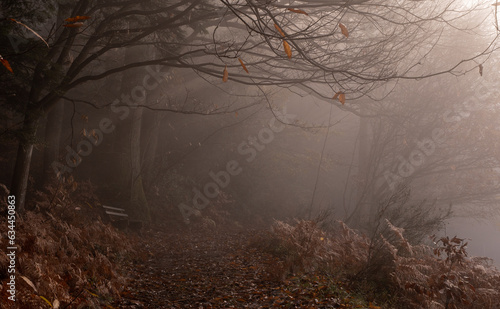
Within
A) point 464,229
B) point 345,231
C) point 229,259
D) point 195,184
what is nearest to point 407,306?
point 345,231

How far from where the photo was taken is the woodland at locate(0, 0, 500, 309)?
5.33 metres

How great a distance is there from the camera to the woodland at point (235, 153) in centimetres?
533

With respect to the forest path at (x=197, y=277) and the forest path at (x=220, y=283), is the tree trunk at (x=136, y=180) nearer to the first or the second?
the forest path at (x=197, y=277)

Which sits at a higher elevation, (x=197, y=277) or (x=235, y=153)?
(x=235, y=153)

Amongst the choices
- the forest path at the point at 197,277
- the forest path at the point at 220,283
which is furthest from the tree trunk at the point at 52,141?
the forest path at the point at 220,283

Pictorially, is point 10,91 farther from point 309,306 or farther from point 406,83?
point 406,83

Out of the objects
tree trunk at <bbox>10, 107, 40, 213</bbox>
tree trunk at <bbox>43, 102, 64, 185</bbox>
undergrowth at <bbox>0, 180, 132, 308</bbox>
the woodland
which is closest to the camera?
undergrowth at <bbox>0, 180, 132, 308</bbox>

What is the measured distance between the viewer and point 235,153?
1867 cm

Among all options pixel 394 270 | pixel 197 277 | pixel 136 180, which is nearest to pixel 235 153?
pixel 136 180

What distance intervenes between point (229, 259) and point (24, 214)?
4.46m

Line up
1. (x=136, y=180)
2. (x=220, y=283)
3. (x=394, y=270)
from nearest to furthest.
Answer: (x=220, y=283)
(x=394, y=270)
(x=136, y=180)

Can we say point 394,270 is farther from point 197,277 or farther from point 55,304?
point 55,304

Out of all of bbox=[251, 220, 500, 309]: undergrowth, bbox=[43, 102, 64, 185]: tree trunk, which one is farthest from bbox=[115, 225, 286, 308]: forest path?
bbox=[43, 102, 64, 185]: tree trunk

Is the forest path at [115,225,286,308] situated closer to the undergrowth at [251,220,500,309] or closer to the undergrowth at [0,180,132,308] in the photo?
the undergrowth at [0,180,132,308]
